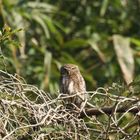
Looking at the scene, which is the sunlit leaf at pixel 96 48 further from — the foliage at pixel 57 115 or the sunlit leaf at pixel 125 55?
the foliage at pixel 57 115

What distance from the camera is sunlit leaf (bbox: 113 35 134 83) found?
6.66 meters

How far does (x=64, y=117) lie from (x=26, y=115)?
0.16 meters

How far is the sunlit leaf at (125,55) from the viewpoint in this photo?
262 inches

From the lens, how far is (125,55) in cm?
703

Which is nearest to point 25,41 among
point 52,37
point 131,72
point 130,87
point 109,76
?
point 52,37

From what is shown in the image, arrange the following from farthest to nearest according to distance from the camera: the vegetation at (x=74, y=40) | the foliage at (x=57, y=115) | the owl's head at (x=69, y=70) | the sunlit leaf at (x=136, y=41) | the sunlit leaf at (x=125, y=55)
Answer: the sunlit leaf at (x=136, y=41) → the vegetation at (x=74, y=40) → the sunlit leaf at (x=125, y=55) → the owl's head at (x=69, y=70) → the foliage at (x=57, y=115)

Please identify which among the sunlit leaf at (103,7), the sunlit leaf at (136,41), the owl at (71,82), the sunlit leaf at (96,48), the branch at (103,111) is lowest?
the sunlit leaf at (96,48)

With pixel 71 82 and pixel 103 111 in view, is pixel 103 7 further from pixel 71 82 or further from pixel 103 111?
pixel 103 111

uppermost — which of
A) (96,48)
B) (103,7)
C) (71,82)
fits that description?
(71,82)

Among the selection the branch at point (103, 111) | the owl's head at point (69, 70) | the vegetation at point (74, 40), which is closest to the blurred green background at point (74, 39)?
the vegetation at point (74, 40)

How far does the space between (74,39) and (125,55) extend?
3.58 feet

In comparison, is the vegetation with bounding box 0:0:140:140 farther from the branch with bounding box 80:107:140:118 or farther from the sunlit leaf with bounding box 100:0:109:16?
the branch with bounding box 80:107:140:118

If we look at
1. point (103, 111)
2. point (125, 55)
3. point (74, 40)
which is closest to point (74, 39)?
point (74, 40)

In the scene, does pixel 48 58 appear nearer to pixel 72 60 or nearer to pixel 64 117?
pixel 72 60
